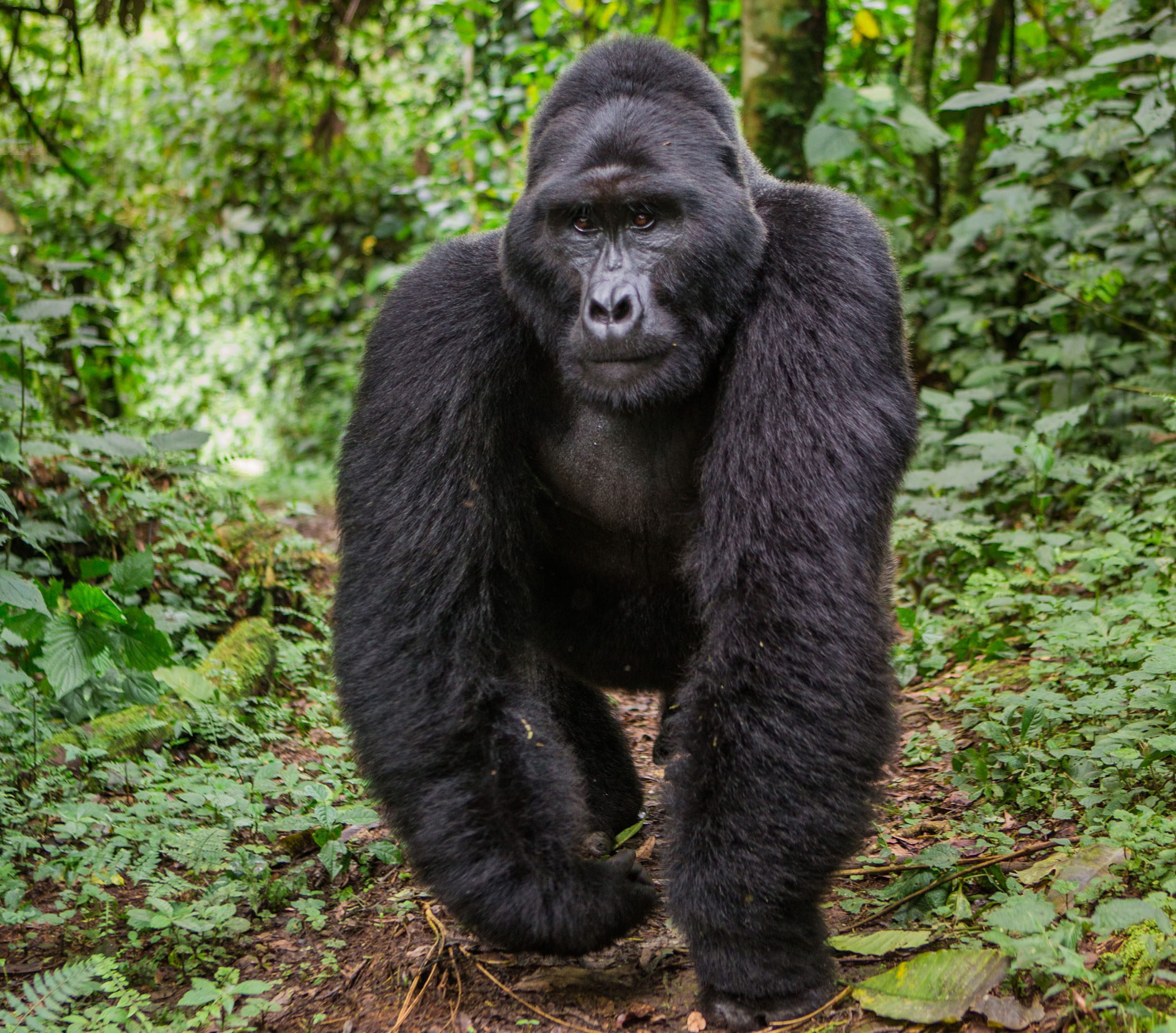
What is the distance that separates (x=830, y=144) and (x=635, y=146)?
11.1ft

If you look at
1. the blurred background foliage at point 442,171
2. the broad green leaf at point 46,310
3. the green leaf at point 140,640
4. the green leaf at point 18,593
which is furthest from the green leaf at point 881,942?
the broad green leaf at point 46,310

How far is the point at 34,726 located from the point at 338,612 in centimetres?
127

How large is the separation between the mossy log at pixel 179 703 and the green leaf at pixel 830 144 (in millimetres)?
3813

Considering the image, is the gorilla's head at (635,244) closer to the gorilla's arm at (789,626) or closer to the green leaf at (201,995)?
the gorilla's arm at (789,626)

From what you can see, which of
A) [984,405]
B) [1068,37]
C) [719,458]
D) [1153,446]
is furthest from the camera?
[1068,37]

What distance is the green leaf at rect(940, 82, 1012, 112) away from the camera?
199 inches

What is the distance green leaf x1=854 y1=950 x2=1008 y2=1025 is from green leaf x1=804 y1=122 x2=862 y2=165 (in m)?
4.59

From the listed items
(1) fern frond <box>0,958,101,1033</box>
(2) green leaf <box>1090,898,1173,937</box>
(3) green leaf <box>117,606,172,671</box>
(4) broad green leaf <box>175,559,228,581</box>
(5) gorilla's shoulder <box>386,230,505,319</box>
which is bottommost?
(4) broad green leaf <box>175,559,228,581</box>

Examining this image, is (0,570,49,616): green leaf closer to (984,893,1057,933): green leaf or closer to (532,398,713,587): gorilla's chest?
(532,398,713,587): gorilla's chest

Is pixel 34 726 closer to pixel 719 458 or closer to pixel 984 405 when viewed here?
pixel 719 458

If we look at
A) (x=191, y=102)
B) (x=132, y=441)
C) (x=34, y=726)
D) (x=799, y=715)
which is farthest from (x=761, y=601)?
(x=191, y=102)

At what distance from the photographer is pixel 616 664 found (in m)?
3.28

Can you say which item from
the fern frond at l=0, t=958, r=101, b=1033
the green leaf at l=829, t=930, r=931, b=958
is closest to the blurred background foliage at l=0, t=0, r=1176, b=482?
the fern frond at l=0, t=958, r=101, b=1033

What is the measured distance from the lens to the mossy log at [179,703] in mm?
3662
